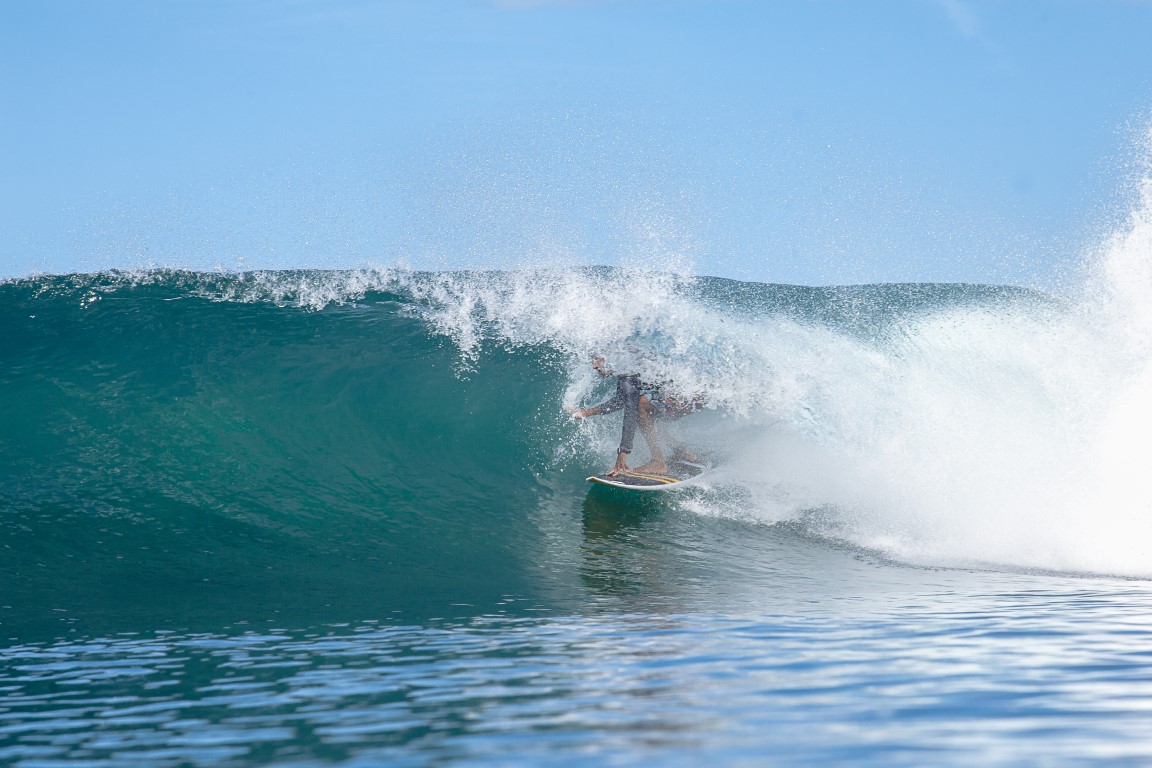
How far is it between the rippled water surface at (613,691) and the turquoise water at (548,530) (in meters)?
0.02

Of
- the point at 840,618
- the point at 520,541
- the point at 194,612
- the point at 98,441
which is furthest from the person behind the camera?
the point at 98,441

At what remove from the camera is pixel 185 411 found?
10688 millimetres

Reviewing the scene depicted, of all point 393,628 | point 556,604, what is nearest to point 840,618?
point 556,604

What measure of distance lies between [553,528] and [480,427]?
2.57 m

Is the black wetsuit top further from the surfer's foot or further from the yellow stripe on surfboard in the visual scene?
the yellow stripe on surfboard

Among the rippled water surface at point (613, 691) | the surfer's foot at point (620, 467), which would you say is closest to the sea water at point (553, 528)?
the rippled water surface at point (613, 691)

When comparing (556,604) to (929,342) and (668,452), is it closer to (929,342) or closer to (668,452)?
(668,452)

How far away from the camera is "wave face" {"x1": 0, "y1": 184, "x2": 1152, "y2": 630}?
25.5 feet

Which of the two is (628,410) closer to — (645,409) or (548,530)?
(645,409)

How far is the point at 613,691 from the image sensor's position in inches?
145

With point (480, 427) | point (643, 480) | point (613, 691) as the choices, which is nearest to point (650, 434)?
point (643, 480)

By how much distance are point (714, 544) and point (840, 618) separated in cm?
300

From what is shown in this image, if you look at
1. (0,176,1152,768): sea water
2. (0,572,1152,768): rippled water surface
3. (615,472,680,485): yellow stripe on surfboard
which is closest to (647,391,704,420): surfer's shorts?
(0,176,1152,768): sea water

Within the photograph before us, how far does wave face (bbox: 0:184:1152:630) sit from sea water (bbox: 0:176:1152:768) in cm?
5
